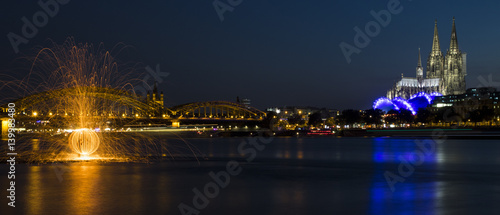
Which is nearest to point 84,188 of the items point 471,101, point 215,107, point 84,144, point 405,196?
point 405,196

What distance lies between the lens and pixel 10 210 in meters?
16.7

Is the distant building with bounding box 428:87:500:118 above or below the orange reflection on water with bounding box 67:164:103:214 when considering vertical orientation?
above

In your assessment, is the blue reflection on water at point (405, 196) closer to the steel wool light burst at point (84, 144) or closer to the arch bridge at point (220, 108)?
the steel wool light burst at point (84, 144)

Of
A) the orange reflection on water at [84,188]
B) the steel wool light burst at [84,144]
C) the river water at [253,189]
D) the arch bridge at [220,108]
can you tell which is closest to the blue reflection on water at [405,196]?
the river water at [253,189]

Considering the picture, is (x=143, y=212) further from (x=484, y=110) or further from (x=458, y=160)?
(x=484, y=110)

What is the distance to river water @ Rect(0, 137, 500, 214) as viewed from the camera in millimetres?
17344

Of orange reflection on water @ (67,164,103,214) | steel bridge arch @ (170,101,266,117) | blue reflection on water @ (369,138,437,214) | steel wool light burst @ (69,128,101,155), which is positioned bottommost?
blue reflection on water @ (369,138,437,214)

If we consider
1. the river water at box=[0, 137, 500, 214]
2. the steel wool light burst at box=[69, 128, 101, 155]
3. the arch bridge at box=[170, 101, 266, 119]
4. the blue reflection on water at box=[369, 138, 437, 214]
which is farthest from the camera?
the arch bridge at box=[170, 101, 266, 119]

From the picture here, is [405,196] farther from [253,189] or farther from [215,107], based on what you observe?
[215,107]

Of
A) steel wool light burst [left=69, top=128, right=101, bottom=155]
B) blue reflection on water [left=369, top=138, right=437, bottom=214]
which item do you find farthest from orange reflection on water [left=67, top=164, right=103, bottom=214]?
blue reflection on water [left=369, top=138, right=437, bottom=214]

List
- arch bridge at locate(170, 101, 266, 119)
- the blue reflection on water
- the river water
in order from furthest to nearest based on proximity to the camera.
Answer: arch bridge at locate(170, 101, 266, 119) → the river water → the blue reflection on water

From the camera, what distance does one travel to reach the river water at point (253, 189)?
1734 centimetres

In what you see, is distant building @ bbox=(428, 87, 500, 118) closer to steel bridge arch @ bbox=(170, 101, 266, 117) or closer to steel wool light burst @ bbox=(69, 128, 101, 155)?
steel bridge arch @ bbox=(170, 101, 266, 117)

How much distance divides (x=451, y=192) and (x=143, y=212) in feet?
41.2
